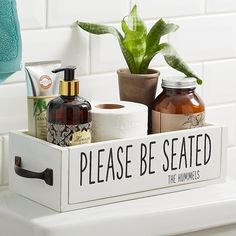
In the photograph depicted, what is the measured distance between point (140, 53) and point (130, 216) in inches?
12.0

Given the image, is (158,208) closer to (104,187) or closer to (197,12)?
(104,187)

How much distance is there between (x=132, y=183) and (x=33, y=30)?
32 cm

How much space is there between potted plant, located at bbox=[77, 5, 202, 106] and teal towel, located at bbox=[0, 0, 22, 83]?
240mm

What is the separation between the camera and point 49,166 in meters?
1.29

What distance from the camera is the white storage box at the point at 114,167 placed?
4.20 feet

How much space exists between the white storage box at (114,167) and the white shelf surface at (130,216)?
0.6 inches

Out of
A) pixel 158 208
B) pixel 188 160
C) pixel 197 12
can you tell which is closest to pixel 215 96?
pixel 197 12

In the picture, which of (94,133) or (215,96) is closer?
(94,133)

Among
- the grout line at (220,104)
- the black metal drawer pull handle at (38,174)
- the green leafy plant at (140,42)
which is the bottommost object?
the black metal drawer pull handle at (38,174)

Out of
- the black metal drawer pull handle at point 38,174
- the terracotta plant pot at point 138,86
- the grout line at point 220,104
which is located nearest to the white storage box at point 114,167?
the black metal drawer pull handle at point 38,174

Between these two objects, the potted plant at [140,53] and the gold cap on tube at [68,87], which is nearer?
the gold cap on tube at [68,87]

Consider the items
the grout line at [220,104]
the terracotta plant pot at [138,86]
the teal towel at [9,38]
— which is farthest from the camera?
the grout line at [220,104]

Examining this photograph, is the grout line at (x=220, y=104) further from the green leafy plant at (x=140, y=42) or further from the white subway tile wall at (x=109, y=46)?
the green leafy plant at (x=140, y=42)

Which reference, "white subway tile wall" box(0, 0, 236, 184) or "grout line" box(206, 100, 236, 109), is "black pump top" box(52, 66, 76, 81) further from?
"grout line" box(206, 100, 236, 109)
